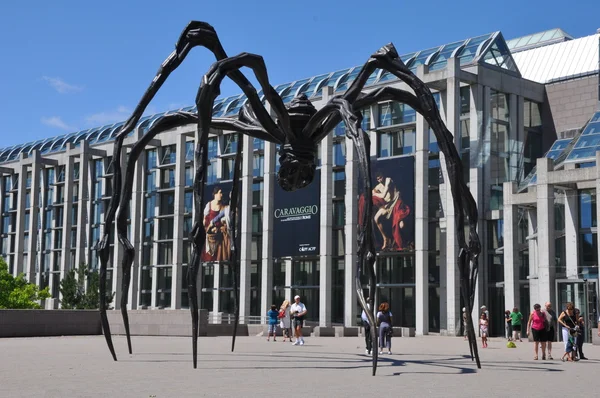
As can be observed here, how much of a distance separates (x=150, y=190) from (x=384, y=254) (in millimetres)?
24088

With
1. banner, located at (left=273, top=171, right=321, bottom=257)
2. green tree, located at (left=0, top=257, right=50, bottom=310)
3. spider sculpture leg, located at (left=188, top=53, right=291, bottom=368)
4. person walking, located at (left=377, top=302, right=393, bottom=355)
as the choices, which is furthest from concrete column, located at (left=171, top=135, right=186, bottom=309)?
spider sculpture leg, located at (left=188, top=53, right=291, bottom=368)

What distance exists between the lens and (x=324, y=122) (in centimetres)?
1298

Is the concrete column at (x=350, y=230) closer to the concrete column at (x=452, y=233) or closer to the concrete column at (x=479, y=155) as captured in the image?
the concrete column at (x=452, y=233)

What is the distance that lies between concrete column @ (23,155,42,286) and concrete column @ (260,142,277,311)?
2736 cm

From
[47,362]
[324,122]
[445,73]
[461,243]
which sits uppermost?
[445,73]

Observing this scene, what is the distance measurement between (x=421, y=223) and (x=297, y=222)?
9.49 m

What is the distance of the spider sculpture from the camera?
36.0 feet

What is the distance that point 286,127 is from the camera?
507 inches

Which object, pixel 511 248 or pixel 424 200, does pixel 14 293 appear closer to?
pixel 424 200

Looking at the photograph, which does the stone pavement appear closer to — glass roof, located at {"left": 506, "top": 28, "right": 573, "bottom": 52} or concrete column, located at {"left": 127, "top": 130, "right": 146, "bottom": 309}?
glass roof, located at {"left": 506, "top": 28, "right": 573, "bottom": 52}

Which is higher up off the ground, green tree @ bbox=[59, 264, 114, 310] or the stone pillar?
the stone pillar

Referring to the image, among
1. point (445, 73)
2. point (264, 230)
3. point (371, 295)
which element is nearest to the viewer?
point (371, 295)

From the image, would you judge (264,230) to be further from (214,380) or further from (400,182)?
(214,380)

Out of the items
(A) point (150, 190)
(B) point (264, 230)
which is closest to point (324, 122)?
(B) point (264, 230)
